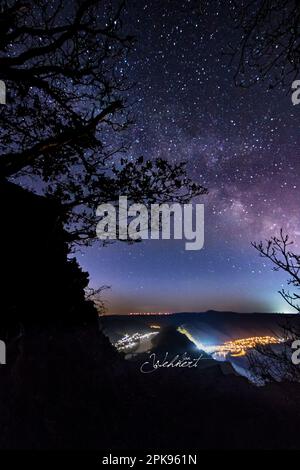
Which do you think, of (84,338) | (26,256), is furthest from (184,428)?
(26,256)

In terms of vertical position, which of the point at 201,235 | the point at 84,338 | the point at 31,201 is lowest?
the point at 84,338

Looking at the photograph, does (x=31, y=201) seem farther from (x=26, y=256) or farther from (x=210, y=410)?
(x=210, y=410)

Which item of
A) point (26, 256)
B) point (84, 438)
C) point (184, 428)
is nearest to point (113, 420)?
point (84, 438)

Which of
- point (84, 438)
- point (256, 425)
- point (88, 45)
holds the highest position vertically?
point (88, 45)

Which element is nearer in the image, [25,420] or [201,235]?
[25,420]

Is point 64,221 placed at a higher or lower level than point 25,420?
higher

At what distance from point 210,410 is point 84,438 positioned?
16.3 feet

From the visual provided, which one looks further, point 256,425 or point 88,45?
point 256,425

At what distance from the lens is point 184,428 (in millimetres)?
8672

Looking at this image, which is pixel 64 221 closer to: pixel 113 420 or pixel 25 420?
pixel 25 420

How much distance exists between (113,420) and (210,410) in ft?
13.1

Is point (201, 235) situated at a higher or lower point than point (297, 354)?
higher

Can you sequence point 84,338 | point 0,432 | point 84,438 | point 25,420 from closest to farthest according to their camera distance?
point 0,432, point 25,420, point 84,438, point 84,338

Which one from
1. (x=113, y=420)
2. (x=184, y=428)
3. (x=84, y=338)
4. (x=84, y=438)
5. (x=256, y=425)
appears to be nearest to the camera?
(x=84, y=438)
